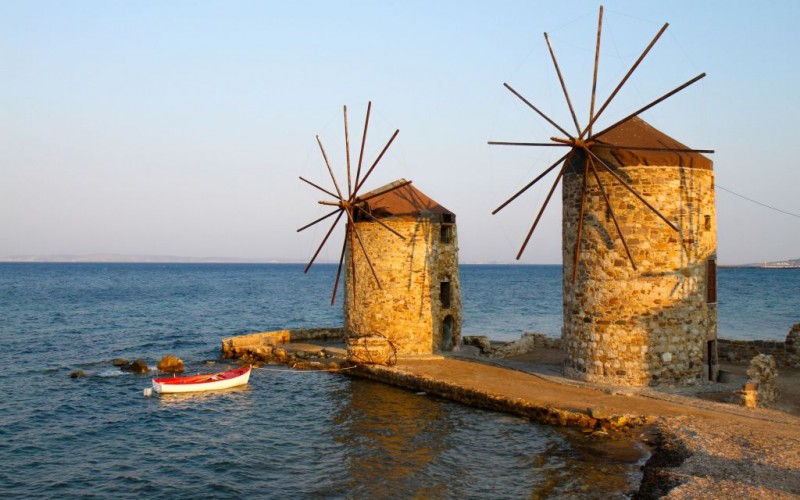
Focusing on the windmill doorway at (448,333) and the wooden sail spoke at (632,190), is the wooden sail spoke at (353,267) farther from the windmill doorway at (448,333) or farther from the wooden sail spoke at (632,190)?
the wooden sail spoke at (632,190)

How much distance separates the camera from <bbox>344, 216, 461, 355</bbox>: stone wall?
23906 mm

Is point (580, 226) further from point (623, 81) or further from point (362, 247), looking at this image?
point (362, 247)

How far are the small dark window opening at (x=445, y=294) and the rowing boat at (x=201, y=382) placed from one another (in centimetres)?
804

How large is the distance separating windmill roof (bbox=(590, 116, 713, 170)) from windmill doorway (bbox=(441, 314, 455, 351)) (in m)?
10.2

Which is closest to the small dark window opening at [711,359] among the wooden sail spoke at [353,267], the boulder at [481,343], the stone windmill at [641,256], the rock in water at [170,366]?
the stone windmill at [641,256]

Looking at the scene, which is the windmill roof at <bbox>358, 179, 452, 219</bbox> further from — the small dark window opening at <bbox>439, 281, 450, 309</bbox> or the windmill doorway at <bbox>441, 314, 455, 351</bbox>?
the windmill doorway at <bbox>441, 314, 455, 351</bbox>

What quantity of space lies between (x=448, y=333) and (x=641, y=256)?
1037 cm

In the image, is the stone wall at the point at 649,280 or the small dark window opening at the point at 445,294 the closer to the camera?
the stone wall at the point at 649,280

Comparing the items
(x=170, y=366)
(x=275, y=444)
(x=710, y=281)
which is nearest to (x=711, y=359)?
(x=710, y=281)

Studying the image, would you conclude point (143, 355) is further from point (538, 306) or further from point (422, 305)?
point (538, 306)

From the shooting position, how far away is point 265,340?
2970 centimetres

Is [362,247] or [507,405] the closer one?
[507,405]

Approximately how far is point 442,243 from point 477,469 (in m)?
12.9

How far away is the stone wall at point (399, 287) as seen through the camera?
23906 millimetres
